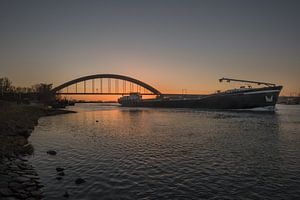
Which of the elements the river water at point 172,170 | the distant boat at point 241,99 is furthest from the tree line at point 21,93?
the river water at point 172,170

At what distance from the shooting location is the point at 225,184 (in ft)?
38.5

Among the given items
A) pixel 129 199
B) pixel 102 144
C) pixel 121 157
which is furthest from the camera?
pixel 102 144

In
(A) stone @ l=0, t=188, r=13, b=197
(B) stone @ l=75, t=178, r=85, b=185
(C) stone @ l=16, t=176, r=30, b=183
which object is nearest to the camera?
(A) stone @ l=0, t=188, r=13, b=197

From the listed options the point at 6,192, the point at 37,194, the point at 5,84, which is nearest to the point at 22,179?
the point at 37,194

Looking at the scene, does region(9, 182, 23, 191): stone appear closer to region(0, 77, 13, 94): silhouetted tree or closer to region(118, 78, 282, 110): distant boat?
region(118, 78, 282, 110): distant boat

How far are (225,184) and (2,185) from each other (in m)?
9.21

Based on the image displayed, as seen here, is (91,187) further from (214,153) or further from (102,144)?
(102,144)

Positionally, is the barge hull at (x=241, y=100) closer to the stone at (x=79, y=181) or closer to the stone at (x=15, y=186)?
the stone at (x=79, y=181)

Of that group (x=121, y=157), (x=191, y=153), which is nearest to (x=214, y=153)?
(x=191, y=153)

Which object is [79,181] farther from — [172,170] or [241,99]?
[241,99]

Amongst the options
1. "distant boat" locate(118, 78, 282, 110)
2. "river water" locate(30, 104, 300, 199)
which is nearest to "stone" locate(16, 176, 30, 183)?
"river water" locate(30, 104, 300, 199)

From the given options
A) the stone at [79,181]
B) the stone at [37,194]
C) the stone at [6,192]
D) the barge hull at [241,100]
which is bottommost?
the stone at [79,181]

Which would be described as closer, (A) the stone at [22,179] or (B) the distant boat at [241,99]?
(A) the stone at [22,179]

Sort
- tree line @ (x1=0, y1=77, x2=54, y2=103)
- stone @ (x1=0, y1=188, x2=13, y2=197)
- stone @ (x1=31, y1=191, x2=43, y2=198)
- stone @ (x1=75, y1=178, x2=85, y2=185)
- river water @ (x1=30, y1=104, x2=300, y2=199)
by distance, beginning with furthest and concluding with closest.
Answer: tree line @ (x1=0, y1=77, x2=54, y2=103) < stone @ (x1=75, y1=178, x2=85, y2=185) < river water @ (x1=30, y1=104, x2=300, y2=199) < stone @ (x1=31, y1=191, x2=43, y2=198) < stone @ (x1=0, y1=188, x2=13, y2=197)
